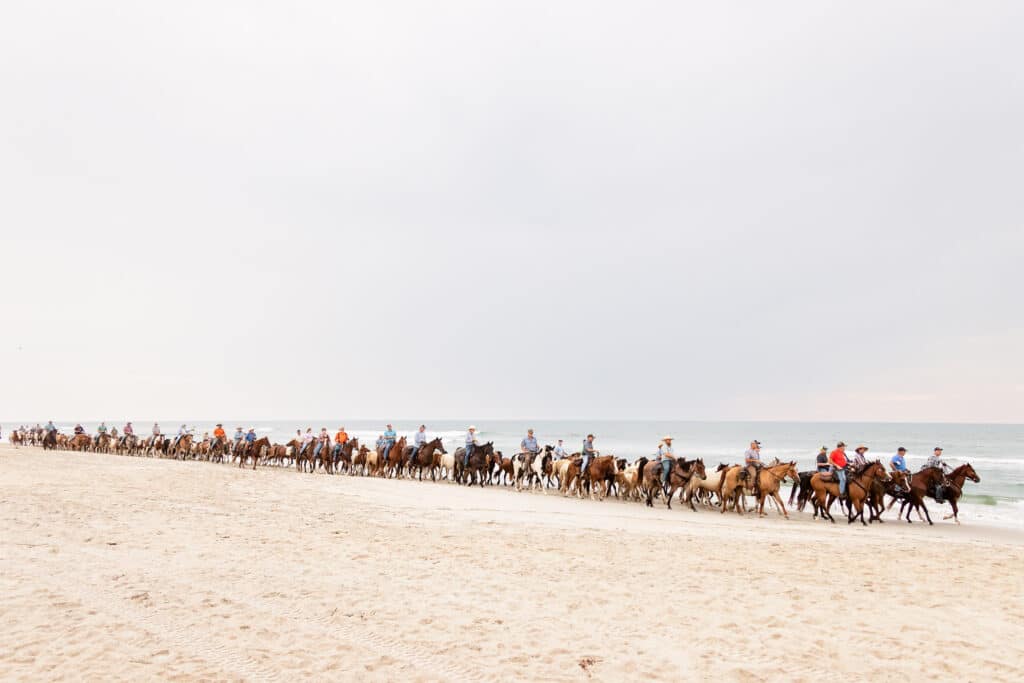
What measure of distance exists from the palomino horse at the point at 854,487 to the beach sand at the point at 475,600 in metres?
2.71

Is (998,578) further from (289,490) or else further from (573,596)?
(289,490)

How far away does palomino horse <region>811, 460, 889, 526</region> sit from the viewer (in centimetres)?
1731

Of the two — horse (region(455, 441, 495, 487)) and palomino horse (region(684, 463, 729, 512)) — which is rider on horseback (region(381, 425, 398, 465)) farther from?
palomino horse (region(684, 463, 729, 512))

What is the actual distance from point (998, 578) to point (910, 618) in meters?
3.93

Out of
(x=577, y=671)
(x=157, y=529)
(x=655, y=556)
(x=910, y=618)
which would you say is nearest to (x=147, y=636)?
(x=577, y=671)

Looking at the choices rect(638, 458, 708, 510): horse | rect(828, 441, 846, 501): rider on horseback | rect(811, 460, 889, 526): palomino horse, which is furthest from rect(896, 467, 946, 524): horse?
rect(638, 458, 708, 510): horse

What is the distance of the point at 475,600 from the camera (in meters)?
7.91

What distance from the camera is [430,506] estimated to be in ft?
57.4

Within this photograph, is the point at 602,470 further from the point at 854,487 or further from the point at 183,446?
the point at 183,446

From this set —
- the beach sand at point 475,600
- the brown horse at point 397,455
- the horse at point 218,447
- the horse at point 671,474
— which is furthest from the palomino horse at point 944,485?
the horse at point 218,447

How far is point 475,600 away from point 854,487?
14.3 metres

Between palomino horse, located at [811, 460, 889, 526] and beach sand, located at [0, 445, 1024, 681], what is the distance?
271cm

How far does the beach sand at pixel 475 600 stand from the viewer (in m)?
5.90

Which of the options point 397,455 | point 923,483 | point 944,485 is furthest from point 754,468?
point 397,455
